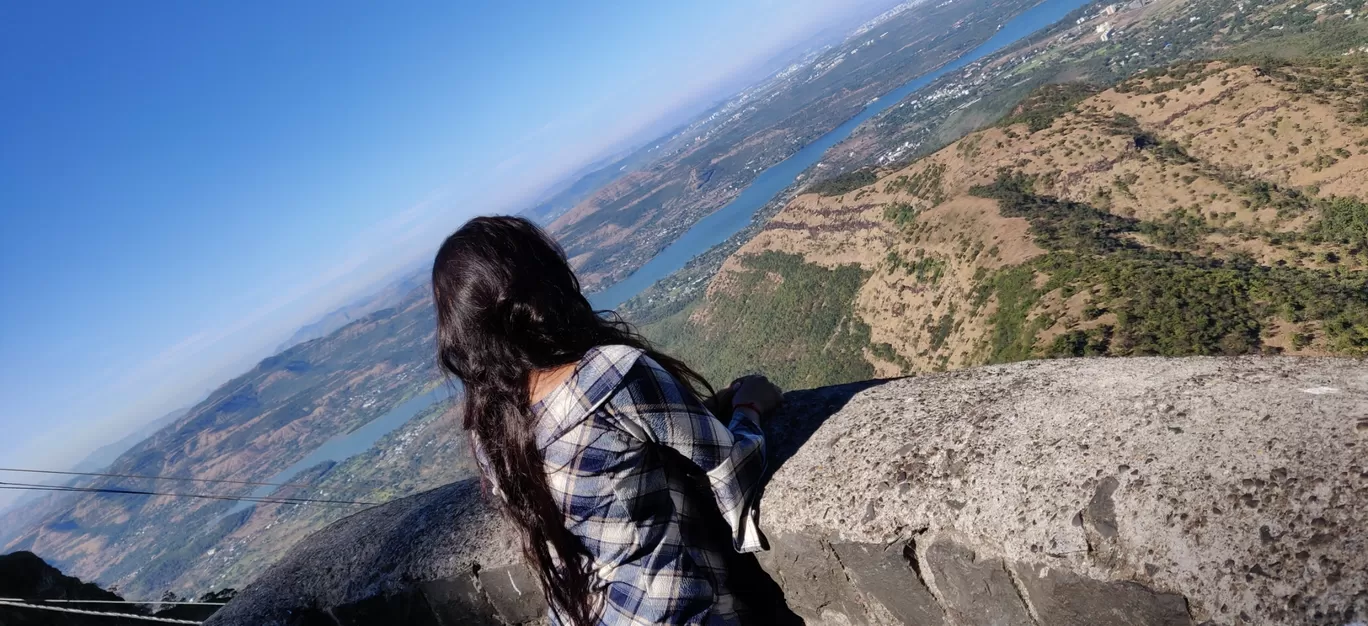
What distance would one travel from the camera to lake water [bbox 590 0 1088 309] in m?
103

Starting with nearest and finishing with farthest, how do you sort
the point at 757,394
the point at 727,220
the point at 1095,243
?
the point at 757,394 < the point at 1095,243 < the point at 727,220

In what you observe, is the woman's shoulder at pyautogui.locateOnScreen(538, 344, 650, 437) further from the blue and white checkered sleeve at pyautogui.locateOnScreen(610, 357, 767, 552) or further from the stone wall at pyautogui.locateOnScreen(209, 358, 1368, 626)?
the stone wall at pyautogui.locateOnScreen(209, 358, 1368, 626)

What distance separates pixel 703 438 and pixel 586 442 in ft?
1.07

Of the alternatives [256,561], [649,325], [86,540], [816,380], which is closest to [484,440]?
[816,380]

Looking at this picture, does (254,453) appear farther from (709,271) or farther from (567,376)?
(567,376)

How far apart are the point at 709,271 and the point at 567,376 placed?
82189mm

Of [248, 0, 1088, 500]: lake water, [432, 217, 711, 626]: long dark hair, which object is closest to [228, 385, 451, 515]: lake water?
[248, 0, 1088, 500]: lake water

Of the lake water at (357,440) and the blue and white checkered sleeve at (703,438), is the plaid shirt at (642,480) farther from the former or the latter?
the lake water at (357,440)

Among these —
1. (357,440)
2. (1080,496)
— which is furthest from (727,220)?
(1080,496)

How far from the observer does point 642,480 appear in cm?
182

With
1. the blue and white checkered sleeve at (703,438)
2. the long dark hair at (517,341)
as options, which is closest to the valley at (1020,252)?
the long dark hair at (517,341)

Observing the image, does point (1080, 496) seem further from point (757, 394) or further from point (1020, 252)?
point (1020, 252)

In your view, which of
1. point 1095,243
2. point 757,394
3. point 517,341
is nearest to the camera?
point 517,341

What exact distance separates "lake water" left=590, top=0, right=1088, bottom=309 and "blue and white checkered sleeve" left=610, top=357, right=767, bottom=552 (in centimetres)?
8703
